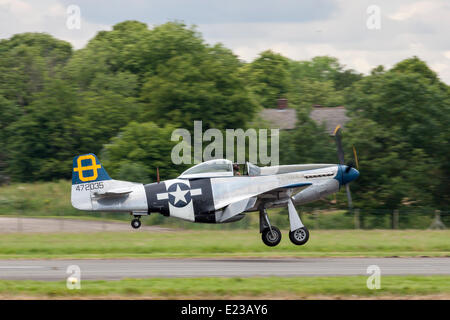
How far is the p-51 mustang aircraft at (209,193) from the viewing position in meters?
22.3

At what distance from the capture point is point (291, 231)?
2253cm

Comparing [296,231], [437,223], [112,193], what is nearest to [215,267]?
[296,231]

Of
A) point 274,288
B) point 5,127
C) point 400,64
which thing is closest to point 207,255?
point 274,288

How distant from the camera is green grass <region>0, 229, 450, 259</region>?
24234mm

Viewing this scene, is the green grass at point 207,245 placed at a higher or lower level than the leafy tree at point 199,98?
lower

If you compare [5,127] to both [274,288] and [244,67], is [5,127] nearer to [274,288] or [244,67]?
[244,67]

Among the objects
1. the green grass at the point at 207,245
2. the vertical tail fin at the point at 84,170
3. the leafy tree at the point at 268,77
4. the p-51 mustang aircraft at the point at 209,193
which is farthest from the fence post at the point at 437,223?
the leafy tree at the point at 268,77

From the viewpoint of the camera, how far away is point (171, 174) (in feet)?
134

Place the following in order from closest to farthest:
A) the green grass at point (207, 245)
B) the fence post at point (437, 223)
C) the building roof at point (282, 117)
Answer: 1. the green grass at point (207, 245)
2. the fence post at point (437, 223)
3. the building roof at point (282, 117)

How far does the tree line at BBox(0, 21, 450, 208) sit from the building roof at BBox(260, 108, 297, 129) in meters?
6.06

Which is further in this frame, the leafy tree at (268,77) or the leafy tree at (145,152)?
the leafy tree at (268,77)

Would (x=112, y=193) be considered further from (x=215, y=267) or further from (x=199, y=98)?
(x=199, y=98)

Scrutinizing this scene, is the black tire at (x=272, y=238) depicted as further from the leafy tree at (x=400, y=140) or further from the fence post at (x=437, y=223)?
the leafy tree at (x=400, y=140)

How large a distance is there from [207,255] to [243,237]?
577cm
